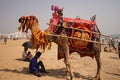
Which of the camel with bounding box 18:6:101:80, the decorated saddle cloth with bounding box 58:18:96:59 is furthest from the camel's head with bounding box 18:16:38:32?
the decorated saddle cloth with bounding box 58:18:96:59

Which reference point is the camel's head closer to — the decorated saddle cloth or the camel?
the camel

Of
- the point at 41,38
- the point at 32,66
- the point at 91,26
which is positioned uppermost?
the point at 91,26

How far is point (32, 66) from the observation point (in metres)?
9.85

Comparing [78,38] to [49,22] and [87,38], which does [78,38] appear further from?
[49,22]

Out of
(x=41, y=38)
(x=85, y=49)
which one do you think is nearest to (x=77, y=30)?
(x=85, y=49)

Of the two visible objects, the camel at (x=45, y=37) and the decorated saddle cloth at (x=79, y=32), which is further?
the decorated saddle cloth at (x=79, y=32)

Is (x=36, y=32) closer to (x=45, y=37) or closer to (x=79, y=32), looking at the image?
(x=45, y=37)

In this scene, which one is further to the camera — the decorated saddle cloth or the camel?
the decorated saddle cloth

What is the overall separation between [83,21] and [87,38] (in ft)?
2.95

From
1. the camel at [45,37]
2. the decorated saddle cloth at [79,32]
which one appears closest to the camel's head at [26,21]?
the camel at [45,37]

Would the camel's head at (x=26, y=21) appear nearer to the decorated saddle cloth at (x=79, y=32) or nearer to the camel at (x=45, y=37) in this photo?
the camel at (x=45, y=37)

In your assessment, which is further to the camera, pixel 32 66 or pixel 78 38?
pixel 32 66

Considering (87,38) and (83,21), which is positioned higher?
(83,21)

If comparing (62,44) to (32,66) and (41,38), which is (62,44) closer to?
(41,38)
